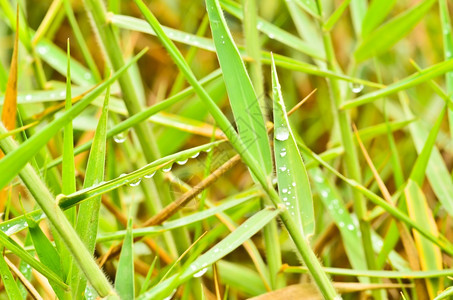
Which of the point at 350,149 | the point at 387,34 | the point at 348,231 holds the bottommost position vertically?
the point at 348,231

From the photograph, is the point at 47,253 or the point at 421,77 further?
the point at 421,77

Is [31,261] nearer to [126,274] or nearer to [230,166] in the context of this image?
[126,274]

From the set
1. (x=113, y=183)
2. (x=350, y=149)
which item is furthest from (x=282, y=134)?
(x=350, y=149)

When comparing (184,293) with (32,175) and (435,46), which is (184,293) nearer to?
(32,175)

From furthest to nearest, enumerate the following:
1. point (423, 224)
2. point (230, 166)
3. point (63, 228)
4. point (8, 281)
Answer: point (423, 224) → point (230, 166) → point (8, 281) → point (63, 228)

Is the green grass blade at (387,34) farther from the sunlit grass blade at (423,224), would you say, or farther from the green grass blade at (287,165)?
the green grass blade at (287,165)

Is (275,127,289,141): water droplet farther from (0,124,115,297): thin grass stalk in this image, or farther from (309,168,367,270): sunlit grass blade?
(309,168,367,270): sunlit grass blade

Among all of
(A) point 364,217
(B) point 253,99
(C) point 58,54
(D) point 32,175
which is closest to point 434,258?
(A) point 364,217

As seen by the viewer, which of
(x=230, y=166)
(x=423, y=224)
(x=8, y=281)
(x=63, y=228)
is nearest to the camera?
(x=63, y=228)
